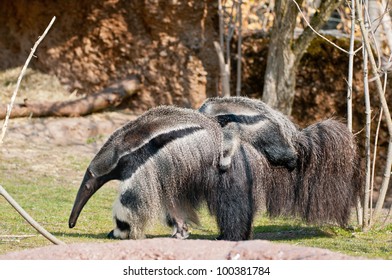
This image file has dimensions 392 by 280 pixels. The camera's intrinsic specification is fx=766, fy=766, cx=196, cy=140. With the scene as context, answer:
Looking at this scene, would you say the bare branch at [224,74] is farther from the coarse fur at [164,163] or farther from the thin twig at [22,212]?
the thin twig at [22,212]

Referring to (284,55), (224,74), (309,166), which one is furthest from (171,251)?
(224,74)

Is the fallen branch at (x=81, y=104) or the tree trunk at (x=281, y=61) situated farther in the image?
the fallen branch at (x=81, y=104)

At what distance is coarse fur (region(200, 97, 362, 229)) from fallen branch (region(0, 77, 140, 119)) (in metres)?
7.95

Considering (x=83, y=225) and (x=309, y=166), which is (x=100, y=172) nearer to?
(x=83, y=225)

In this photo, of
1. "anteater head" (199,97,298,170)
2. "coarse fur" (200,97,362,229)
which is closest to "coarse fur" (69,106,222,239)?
"anteater head" (199,97,298,170)

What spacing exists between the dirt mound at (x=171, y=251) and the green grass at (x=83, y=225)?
207 cm

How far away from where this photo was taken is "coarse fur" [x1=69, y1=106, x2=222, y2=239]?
324 inches

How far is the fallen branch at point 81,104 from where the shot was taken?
15.9 metres

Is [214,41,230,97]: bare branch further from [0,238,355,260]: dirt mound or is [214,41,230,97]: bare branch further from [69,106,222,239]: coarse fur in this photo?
[0,238,355,260]: dirt mound

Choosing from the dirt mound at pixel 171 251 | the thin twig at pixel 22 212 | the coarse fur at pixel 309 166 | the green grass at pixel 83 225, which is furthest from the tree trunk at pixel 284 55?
the dirt mound at pixel 171 251

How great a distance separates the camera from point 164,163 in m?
8.25

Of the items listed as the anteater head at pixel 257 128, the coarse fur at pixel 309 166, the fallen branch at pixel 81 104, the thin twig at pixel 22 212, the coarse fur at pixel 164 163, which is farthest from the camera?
the fallen branch at pixel 81 104

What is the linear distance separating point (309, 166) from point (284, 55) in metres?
5.99

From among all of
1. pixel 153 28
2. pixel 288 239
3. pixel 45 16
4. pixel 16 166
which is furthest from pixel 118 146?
pixel 45 16
